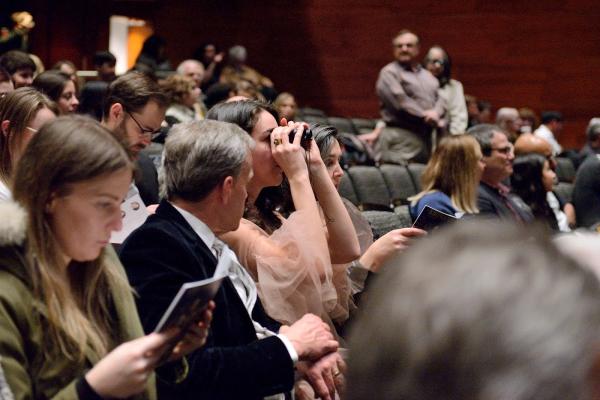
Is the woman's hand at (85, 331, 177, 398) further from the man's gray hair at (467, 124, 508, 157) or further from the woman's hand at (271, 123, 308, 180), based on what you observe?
the man's gray hair at (467, 124, 508, 157)

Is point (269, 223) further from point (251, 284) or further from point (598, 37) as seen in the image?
point (598, 37)

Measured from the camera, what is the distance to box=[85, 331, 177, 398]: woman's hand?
143cm

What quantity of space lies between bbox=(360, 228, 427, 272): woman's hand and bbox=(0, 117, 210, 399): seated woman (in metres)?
1.08

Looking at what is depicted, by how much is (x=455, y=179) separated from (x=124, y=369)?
286 cm

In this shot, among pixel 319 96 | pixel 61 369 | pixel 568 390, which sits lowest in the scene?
pixel 319 96

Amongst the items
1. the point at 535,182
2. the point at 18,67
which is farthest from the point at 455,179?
the point at 18,67

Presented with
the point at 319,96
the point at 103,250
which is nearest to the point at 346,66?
the point at 319,96

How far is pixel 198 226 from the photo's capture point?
79.8 inches

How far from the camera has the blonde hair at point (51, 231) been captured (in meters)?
1.50

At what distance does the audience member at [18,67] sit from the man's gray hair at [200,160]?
3.04m

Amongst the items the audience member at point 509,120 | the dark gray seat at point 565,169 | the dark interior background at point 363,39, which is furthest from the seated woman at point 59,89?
the dark interior background at point 363,39

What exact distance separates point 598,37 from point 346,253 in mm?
7372

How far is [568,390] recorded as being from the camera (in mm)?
802

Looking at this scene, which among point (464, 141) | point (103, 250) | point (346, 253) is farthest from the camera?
point (464, 141)
